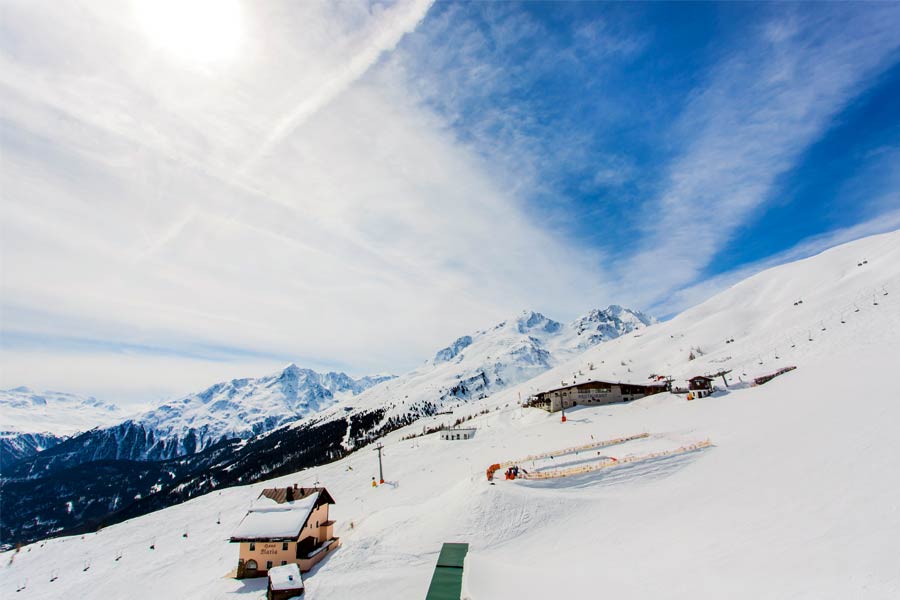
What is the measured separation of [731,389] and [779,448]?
1356 inches

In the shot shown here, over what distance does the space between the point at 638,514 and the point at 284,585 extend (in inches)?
903

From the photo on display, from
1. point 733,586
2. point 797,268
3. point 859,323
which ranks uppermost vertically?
point 797,268

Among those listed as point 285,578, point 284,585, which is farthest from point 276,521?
point 284,585

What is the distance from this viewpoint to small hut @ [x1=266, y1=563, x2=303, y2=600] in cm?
2547

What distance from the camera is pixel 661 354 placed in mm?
118625

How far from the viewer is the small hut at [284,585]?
83.6 ft

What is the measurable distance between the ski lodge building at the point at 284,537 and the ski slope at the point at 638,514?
4.98ft

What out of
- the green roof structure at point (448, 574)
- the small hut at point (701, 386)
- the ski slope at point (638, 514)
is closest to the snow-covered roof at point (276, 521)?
the ski slope at point (638, 514)

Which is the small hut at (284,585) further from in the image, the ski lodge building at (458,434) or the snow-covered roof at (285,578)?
the ski lodge building at (458,434)

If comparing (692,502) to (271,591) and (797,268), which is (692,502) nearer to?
(271,591)

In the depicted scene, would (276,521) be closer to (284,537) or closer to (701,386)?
(284,537)

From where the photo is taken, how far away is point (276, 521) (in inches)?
1332

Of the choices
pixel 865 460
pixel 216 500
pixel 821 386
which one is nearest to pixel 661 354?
pixel 821 386

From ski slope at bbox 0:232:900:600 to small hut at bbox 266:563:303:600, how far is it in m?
1.13
